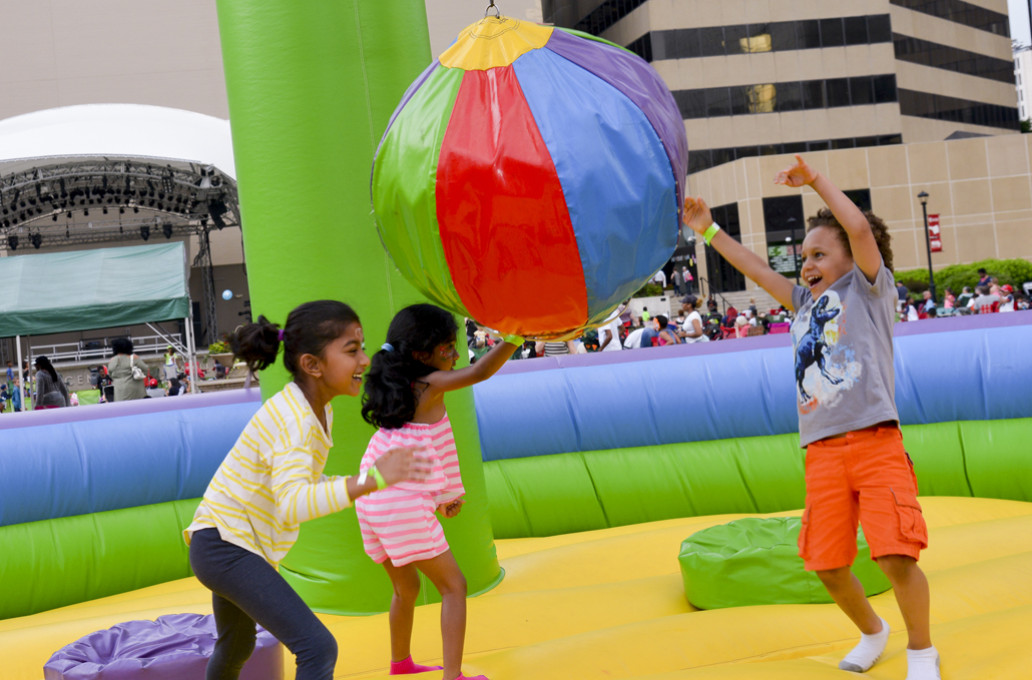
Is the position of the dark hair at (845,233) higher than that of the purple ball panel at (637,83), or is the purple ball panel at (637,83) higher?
the purple ball panel at (637,83)

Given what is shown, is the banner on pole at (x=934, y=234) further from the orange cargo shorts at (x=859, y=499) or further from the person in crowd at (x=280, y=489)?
the person in crowd at (x=280, y=489)

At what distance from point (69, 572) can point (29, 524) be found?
0.25 metres

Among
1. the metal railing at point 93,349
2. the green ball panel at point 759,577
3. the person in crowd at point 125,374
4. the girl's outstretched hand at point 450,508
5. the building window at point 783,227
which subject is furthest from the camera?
the building window at point 783,227

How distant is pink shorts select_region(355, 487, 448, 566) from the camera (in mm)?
2613

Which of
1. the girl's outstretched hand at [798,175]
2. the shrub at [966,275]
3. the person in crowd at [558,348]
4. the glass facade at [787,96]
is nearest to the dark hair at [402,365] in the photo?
the girl's outstretched hand at [798,175]

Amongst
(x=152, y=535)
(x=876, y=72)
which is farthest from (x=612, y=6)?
(x=152, y=535)

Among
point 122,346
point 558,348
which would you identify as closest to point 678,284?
point 558,348

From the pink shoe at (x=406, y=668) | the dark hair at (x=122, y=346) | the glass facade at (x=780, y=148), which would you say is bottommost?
the pink shoe at (x=406, y=668)

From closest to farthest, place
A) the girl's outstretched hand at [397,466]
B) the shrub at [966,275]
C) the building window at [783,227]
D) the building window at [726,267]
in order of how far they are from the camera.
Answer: the girl's outstretched hand at [397,466] → the shrub at [966,275] → the building window at [783,227] → the building window at [726,267]

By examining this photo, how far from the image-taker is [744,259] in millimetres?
2703

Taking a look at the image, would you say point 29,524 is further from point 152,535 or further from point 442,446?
point 442,446

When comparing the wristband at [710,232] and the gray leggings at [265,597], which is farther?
the wristband at [710,232]

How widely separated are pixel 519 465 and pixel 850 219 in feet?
7.65

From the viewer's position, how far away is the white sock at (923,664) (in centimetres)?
214
